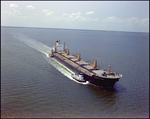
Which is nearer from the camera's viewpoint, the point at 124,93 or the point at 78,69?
the point at 124,93

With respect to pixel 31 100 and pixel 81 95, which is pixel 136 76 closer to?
pixel 81 95

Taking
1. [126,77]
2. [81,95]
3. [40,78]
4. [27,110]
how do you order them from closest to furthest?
1. [27,110]
2. [81,95]
3. [40,78]
4. [126,77]

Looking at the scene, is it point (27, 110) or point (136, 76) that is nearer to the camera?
point (27, 110)

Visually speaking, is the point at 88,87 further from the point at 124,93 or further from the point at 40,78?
→ the point at 40,78

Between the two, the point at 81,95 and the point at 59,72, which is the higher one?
the point at 59,72

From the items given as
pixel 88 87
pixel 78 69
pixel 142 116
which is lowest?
pixel 142 116

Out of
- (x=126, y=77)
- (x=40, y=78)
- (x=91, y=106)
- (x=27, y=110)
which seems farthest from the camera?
(x=126, y=77)

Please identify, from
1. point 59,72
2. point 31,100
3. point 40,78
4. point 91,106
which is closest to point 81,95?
point 91,106

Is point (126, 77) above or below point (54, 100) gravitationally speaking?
above

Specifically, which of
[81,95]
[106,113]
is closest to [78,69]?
[81,95]
